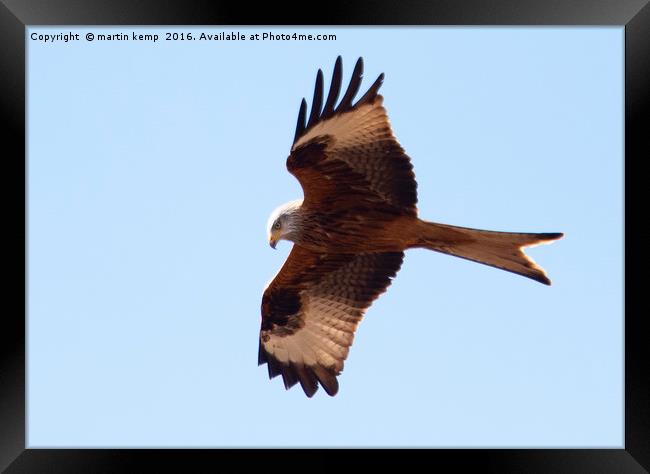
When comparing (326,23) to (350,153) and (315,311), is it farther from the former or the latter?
(315,311)

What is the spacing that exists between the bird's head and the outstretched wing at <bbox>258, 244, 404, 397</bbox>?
411 millimetres

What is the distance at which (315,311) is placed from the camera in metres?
6.62

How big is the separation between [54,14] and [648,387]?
4180 millimetres

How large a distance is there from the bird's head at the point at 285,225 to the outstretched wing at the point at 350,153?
13 cm

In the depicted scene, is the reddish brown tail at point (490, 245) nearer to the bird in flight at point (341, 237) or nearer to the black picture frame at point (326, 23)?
the bird in flight at point (341, 237)

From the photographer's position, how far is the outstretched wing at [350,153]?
5371 millimetres

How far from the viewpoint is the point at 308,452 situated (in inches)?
203

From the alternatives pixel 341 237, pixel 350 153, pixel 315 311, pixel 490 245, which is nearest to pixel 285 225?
pixel 341 237

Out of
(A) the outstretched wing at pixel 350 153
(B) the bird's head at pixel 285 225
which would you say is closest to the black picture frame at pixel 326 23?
(A) the outstretched wing at pixel 350 153

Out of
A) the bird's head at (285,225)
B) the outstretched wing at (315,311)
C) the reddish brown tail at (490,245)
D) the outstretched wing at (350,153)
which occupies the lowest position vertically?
A: the outstretched wing at (315,311)

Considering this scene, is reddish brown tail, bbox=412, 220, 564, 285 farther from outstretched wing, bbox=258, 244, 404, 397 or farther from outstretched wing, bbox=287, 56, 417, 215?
outstretched wing, bbox=258, 244, 404, 397

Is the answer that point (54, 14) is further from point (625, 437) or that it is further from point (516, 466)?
point (625, 437)

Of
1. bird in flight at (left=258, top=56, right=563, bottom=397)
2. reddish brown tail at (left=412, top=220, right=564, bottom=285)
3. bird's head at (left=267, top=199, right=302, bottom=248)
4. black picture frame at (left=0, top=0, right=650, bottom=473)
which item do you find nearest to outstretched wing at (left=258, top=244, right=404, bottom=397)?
bird in flight at (left=258, top=56, right=563, bottom=397)

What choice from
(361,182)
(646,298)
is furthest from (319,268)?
(646,298)
